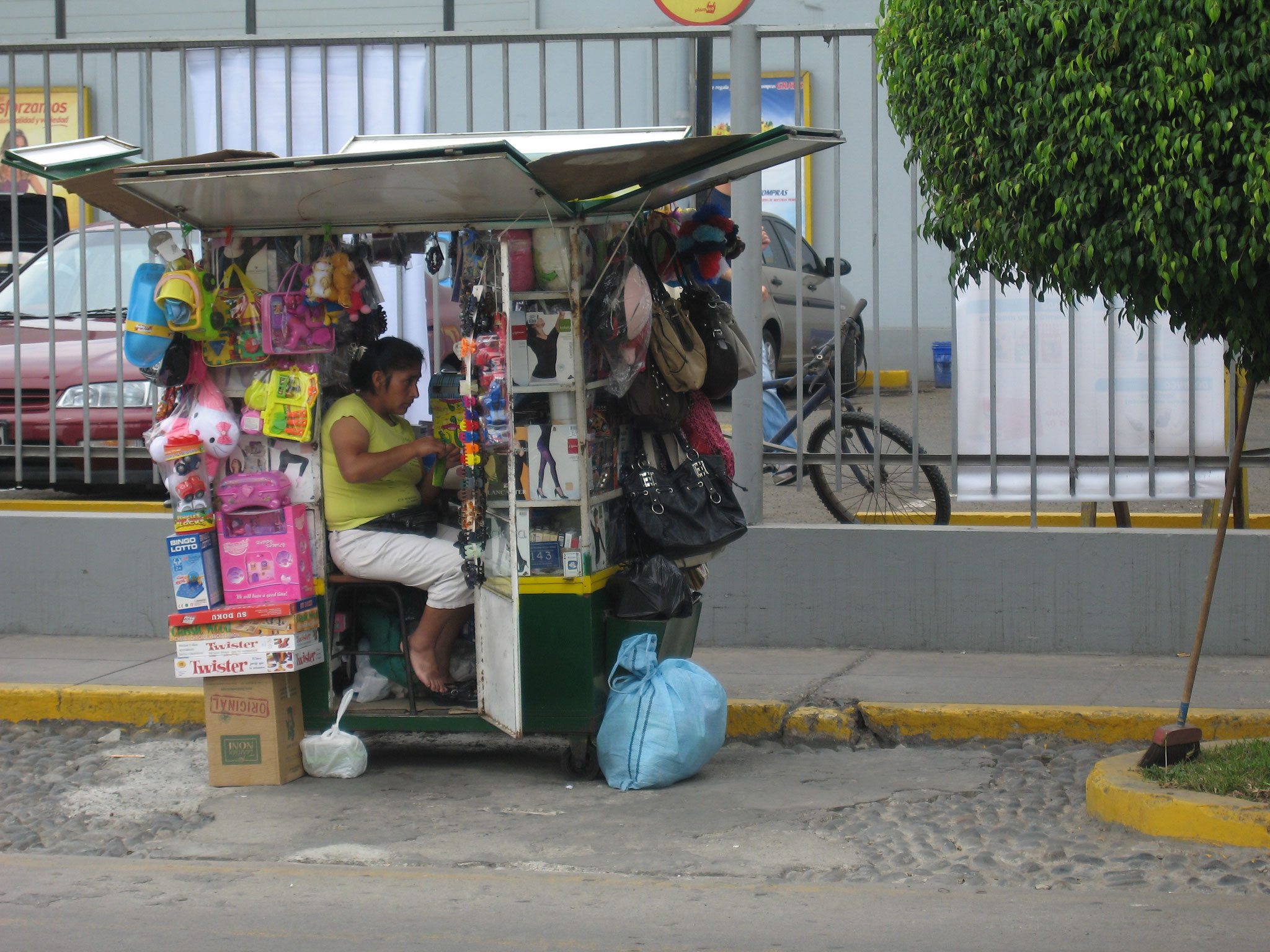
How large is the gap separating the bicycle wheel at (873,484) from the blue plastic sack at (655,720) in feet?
6.83

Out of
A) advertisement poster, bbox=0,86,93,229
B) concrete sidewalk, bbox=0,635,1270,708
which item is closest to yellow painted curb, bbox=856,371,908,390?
concrete sidewalk, bbox=0,635,1270,708

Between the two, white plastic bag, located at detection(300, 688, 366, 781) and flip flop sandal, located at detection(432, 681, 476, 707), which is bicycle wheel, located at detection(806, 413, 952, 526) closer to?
flip flop sandal, located at detection(432, 681, 476, 707)

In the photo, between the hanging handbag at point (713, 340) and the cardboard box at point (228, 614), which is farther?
the hanging handbag at point (713, 340)

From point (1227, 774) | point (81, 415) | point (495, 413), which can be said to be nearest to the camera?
point (1227, 774)

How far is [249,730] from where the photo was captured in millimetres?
5297

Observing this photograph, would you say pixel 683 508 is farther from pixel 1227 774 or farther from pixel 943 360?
pixel 943 360


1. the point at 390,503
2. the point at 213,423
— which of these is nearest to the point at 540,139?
the point at 390,503

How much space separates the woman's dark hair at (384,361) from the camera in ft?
17.8

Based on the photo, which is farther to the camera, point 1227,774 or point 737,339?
point 737,339

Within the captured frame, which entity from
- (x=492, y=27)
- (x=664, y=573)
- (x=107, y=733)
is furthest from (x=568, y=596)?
(x=492, y=27)

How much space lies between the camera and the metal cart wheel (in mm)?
5285

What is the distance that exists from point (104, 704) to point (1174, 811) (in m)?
4.44

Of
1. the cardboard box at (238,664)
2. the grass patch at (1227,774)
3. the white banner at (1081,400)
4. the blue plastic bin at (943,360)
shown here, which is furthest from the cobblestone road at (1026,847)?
the blue plastic bin at (943,360)

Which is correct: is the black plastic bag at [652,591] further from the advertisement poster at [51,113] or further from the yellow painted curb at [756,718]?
the advertisement poster at [51,113]
